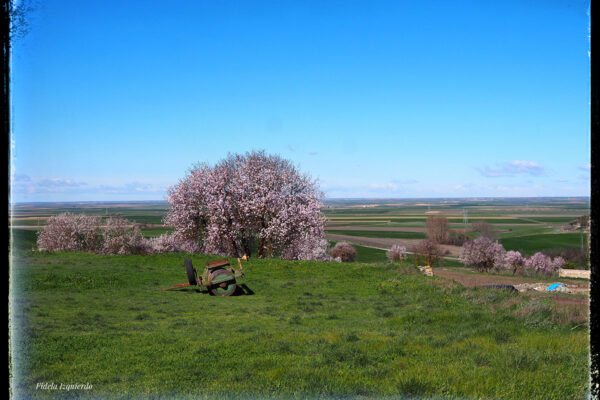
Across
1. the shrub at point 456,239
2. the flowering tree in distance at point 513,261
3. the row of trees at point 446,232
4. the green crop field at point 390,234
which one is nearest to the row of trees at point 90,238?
the flowering tree in distance at point 513,261

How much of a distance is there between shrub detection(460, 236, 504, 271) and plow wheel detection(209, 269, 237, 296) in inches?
2430

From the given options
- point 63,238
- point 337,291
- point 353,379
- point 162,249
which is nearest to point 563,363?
point 353,379

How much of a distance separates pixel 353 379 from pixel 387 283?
12.5 metres

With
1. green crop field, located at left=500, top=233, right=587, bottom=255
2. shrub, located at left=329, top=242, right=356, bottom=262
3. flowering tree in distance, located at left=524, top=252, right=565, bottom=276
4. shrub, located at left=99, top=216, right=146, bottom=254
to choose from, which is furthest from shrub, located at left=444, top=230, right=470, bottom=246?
shrub, located at left=99, top=216, right=146, bottom=254

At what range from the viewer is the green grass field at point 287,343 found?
518cm

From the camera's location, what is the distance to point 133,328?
948 cm

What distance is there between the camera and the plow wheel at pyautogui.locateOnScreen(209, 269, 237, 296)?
1369 cm

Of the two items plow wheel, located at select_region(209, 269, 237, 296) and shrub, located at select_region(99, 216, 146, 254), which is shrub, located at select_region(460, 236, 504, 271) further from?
plow wheel, located at select_region(209, 269, 237, 296)

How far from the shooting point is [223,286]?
13.8 meters

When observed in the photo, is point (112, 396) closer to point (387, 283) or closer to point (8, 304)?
point (8, 304)

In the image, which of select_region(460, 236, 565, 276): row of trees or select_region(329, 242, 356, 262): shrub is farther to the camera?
select_region(329, 242, 356, 262): shrub

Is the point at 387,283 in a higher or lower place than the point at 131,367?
lower

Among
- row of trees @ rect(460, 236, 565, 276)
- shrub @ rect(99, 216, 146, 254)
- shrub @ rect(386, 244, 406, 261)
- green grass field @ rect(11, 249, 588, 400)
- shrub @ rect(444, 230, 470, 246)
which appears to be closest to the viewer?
green grass field @ rect(11, 249, 588, 400)
